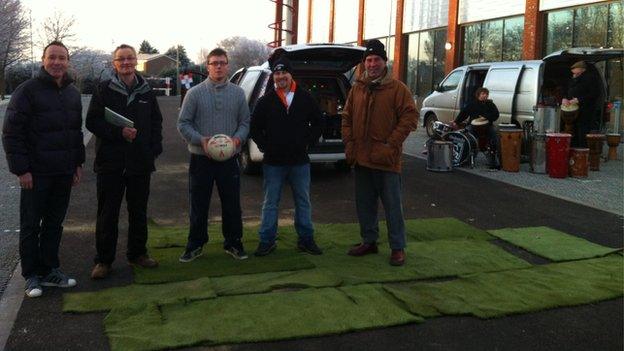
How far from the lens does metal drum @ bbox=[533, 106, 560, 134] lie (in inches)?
487

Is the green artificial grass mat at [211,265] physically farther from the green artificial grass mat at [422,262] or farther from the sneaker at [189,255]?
the green artificial grass mat at [422,262]

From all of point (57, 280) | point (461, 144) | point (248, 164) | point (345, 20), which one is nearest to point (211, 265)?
point (57, 280)

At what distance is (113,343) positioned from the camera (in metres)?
4.17

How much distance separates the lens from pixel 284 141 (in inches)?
243

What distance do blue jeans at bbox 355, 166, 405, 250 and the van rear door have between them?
336 inches

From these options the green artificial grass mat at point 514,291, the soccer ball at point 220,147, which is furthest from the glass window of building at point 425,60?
the soccer ball at point 220,147

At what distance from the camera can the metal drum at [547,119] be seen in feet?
40.6

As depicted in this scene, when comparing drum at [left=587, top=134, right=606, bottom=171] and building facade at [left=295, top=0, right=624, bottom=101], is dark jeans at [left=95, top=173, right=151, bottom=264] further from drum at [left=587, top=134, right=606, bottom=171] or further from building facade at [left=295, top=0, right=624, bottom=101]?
building facade at [left=295, top=0, right=624, bottom=101]

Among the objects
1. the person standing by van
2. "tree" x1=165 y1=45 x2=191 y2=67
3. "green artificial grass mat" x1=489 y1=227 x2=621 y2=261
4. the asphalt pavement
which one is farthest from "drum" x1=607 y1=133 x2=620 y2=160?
"tree" x1=165 y1=45 x2=191 y2=67

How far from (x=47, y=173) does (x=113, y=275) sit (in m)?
1.11

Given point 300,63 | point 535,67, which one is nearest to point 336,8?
point 535,67

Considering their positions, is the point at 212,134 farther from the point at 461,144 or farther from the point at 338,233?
the point at 461,144

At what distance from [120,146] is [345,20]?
35655 mm

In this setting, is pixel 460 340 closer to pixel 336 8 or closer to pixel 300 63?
pixel 300 63
